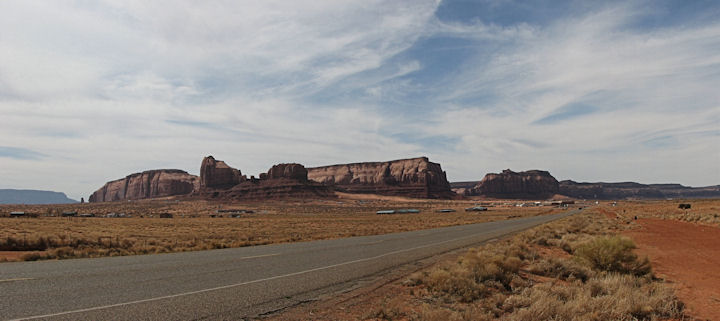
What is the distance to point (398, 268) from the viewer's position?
12.6m

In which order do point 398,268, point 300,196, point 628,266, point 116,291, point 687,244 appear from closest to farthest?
1. point 116,291
2. point 628,266
3. point 398,268
4. point 687,244
5. point 300,196

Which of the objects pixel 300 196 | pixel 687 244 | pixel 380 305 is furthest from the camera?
pixel 300 196

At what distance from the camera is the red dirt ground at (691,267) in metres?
8.57

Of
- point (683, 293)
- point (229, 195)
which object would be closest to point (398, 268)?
point (683, 293)

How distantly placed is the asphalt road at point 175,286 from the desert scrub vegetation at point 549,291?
2.42 meters

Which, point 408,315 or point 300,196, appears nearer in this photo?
point 408,315

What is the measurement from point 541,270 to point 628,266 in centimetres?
238

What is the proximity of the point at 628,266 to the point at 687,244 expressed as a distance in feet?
45.7

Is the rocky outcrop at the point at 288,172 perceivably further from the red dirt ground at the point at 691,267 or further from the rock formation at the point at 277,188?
the red dirt ground at the point at 691,267

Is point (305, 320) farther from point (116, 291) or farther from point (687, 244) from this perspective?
point (687, 244)

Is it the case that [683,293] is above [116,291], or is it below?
below

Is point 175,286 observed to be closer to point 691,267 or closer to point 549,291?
point 549,291

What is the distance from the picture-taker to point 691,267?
14.1m

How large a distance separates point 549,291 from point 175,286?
795cm
